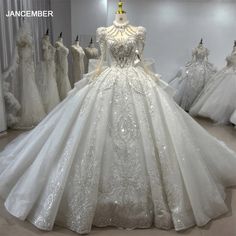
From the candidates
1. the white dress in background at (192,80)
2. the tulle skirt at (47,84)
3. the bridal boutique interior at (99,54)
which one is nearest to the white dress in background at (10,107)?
the bridal boutique interior at (99,54)

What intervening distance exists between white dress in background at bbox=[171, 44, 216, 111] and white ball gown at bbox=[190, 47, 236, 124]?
0.17 m

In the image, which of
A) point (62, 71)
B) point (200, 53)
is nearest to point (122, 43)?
point (62, 71)

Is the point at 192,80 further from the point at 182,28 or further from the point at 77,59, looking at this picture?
the point at 77,59

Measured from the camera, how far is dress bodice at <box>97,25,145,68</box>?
2.63 meters

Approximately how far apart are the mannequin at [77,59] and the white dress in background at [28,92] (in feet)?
1.97

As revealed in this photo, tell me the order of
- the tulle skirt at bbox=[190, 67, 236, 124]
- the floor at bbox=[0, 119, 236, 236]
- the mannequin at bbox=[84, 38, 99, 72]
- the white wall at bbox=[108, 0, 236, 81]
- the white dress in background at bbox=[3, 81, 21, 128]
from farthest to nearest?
the white wall at bbox=[108, 0, 236, 81] → the tulle skirt at bbox=[190, 67, 236, 124] → the white dress in background at bbox=[3, 81, 21, 128] → the mannequin at bbox=[84, 38, 99, 72] → the floor at bbox=[0, 119, 236, 236]

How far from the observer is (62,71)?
4848mm

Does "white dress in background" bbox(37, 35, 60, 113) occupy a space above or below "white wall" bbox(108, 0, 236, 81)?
below

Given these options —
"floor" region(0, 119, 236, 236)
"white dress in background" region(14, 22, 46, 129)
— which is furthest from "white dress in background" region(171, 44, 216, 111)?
"floor" region(0, 119, 236, 236)

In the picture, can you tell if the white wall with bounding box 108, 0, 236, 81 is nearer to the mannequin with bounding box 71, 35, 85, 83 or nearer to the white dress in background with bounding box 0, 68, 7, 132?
the mannequin with bounding box 71, 35, 85, 83

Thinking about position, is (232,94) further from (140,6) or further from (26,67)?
(26,67)

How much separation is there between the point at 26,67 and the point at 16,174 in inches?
98.4

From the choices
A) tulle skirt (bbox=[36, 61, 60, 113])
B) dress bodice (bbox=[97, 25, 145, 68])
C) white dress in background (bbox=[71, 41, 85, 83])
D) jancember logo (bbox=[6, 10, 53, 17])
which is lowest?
tulle skirt (bbox=[36, 61, 60, 113])

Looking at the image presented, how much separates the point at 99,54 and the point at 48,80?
1.18 meters
